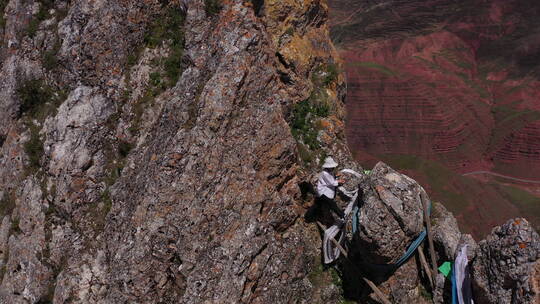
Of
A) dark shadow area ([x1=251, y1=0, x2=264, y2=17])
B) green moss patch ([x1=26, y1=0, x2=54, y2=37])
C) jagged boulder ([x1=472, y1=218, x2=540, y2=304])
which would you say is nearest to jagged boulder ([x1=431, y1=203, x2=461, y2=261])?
jagged boulder ([x1=472, y1=218, x2=540, y2=304])

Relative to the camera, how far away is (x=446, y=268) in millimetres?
7172

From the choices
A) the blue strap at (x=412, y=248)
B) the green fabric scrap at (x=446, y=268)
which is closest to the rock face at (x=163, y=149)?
the blue strap at (x=412, y=248)

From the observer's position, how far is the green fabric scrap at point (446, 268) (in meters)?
7.14

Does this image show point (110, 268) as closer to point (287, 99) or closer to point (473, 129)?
point (287, 99)

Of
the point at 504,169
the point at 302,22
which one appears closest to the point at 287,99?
the point at 302,22

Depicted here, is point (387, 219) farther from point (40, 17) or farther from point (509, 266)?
point (40, 17)

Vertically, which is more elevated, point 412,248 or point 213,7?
point 213,7

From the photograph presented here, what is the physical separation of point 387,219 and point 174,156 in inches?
171

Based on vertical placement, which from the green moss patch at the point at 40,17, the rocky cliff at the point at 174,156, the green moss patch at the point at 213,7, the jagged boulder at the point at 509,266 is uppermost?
the green moss patch at the point at 40,17

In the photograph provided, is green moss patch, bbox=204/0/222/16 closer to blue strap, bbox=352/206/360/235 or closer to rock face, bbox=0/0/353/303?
rock face, bbox=0/0/353/303

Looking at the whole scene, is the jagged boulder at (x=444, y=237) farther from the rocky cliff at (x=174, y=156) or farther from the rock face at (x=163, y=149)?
the rock face at (x=163, y=149)

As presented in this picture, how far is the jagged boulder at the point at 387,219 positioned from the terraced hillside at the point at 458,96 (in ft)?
64.7

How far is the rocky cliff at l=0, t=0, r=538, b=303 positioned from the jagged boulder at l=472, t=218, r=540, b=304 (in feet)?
0.11

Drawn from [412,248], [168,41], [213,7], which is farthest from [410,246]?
[168,41]
